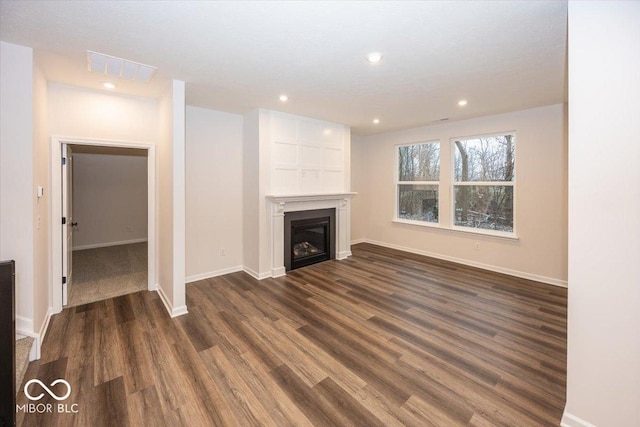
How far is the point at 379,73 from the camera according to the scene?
2.91 metres

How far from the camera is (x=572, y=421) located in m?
1.64

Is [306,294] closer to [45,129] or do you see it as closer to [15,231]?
[15,231]

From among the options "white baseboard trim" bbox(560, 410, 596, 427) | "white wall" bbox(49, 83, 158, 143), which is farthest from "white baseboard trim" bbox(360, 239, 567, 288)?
"white wall" bbox(49, 83, 158, 143)

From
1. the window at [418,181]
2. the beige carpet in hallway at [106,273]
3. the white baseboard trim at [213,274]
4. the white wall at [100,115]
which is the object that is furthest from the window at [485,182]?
the beige carpet in hallway at [106,273]

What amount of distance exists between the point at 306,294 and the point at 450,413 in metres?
2.22

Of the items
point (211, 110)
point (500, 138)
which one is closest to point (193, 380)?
point (211, 110)

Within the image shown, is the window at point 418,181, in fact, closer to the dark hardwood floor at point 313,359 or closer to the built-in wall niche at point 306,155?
the built-in wall niche at point 306,155

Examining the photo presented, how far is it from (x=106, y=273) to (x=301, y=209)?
3411 millimetres

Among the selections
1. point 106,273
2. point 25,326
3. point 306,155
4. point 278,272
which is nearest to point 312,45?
point 306,155

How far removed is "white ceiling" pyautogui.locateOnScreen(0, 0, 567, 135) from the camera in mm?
1879

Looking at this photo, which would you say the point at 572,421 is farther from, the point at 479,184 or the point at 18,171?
the point at 18,171

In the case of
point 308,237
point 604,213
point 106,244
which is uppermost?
point 604,213

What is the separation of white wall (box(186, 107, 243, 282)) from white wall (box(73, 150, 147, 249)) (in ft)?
9.62

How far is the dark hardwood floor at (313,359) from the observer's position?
181 centimetres
